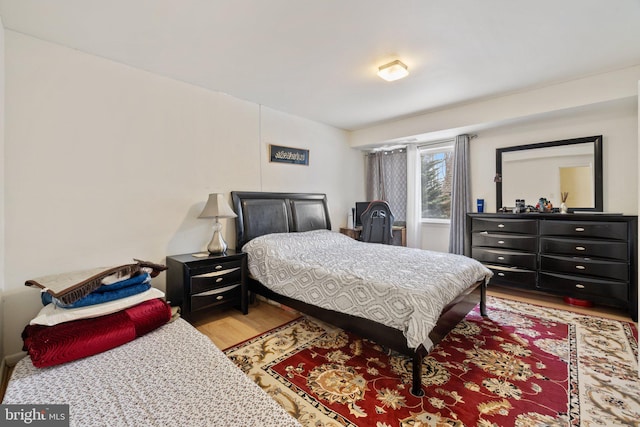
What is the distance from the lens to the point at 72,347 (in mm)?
1380

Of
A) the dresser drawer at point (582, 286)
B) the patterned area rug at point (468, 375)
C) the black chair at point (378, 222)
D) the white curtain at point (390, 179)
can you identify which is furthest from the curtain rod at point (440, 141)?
the patterned area rug at point (468, 375)

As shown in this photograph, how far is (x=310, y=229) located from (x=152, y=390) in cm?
318

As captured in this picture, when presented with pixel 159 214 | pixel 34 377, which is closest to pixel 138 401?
pixel 34 377

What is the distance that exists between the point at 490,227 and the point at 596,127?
1.67 metres

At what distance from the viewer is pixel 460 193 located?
169 inches

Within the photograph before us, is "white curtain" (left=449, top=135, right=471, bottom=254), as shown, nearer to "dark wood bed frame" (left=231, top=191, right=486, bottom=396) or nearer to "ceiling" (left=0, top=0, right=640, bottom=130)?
"ceiling" (left=0, top=0, right=640, bottom=130)

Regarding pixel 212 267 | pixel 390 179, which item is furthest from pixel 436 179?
pixel 212 267

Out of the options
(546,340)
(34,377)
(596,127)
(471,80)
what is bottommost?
(546,340)

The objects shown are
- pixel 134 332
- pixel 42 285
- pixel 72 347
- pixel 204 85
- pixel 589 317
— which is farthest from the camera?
pixel 204 85

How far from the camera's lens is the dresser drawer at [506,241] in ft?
11.3

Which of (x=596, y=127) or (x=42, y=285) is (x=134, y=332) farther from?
(x=596, y=127)

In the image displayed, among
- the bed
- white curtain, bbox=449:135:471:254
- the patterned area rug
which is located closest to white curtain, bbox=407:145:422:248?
white curtain, bbox=449:135:471:254

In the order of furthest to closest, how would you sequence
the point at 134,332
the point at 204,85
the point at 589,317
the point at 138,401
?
the point at 204,85
the point at 589,317
the point at 134,332
the point at 138,401

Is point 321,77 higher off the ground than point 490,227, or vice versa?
point 321,77
